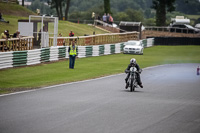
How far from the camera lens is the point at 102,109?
38.5 feet

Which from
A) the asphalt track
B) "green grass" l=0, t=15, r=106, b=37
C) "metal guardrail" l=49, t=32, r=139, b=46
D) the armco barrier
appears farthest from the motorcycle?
"green grass" l=0, t=15, r=106, b=37

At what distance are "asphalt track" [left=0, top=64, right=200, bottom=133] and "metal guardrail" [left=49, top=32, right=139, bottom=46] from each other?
1834 cm

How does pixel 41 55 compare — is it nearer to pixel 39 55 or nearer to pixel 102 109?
pixel 39 55

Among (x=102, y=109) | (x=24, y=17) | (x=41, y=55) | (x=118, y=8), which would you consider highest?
(x=118, y=8)

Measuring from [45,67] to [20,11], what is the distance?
3262cm

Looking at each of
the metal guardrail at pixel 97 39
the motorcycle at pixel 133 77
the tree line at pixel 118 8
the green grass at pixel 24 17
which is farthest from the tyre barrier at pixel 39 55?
the tree line at pixel 118 8

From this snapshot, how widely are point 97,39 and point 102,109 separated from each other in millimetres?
32634

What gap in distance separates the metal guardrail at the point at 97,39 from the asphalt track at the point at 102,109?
1834cm

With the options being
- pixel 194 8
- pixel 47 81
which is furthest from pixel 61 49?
pixel 194 8

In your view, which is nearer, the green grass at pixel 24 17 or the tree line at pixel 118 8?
the green grass at pixel 24 17

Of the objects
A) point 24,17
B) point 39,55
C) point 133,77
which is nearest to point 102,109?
point 133,77

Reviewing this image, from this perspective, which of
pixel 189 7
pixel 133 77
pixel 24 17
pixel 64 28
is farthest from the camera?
pixel 189 7

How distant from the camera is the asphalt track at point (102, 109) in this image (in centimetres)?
935

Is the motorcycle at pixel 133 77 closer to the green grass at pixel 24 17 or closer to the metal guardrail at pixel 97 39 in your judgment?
the metal guardrail at pixel 97 39
